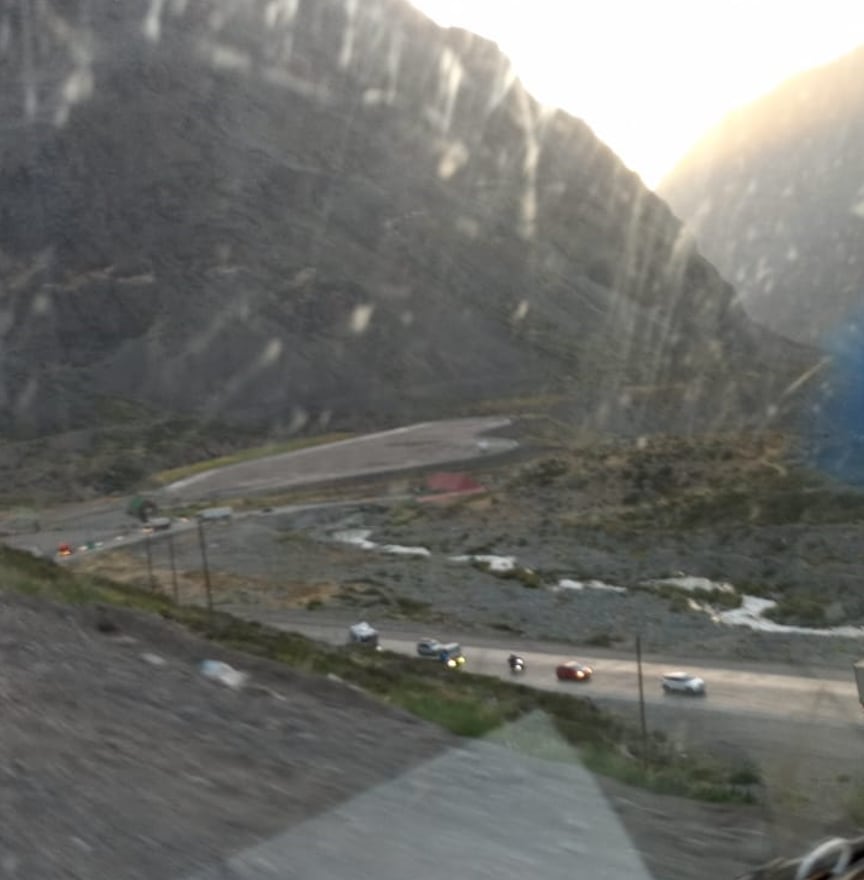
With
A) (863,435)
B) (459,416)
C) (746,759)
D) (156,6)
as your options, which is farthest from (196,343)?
(746,759)

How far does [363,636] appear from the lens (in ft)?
53.6

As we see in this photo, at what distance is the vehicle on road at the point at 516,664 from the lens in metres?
15.2

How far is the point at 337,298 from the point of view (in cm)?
6862

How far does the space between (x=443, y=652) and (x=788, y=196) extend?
329ft

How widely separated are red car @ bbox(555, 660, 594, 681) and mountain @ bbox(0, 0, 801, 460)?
4273cm

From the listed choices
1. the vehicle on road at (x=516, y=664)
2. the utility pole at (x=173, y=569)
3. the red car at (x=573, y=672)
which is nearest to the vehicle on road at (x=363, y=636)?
the vehicle on road at (x=516, y=664)

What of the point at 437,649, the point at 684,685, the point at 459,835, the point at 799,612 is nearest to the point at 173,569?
the point at 437,649

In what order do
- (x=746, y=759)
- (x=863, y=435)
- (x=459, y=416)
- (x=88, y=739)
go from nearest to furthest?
(x=88, y=739) < (x=746, y=759) < (x=863, y=435) < (x=459, y=416)

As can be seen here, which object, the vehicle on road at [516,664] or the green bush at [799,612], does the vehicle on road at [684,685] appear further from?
the green bush at [799,612]

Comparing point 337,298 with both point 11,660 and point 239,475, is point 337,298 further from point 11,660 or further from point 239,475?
point 11,660

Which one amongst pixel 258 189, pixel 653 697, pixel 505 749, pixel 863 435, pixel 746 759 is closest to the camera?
pixel 505 749

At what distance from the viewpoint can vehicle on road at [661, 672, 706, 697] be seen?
13823 mm

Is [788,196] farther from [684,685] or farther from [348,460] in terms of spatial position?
[684,685]

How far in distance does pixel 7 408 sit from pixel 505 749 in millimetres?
60793
